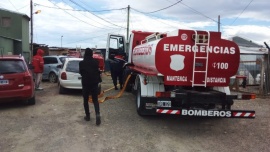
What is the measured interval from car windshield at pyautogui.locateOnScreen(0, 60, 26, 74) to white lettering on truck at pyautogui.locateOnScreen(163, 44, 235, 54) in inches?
199

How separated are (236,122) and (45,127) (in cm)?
498

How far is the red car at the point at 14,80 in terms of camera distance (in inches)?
396

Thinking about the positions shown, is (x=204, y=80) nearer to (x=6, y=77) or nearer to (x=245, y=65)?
(x=6, y=77)

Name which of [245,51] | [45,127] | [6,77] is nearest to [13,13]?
[245,51]

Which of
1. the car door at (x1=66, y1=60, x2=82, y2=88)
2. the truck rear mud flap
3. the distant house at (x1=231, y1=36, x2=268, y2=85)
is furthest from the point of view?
the distant house at (x1=231, y1=36, x2=268, y2=85)

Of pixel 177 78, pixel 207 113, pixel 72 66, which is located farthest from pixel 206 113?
pixel 72 66

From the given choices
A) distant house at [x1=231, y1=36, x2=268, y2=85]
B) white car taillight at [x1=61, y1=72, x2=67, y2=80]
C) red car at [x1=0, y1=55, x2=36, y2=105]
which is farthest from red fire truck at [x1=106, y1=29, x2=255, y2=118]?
distant house at [x1=231, y1=36, x2=268, y2=85]

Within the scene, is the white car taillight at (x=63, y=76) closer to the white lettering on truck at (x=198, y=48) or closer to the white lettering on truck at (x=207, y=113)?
the white lettering on truck at (x=198, y=48)

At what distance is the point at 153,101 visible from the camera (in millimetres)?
8695

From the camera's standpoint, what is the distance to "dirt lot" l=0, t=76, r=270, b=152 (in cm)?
673

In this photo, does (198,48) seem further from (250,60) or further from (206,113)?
(250,60)

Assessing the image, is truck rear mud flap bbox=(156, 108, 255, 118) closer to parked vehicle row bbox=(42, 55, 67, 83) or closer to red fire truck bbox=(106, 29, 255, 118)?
red fire truck bbox=(106, 29, 255, 118)

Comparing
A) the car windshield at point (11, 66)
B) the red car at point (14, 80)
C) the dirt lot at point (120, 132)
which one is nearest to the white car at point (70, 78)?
the dirt lot at point (120, 132)

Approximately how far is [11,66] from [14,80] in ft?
1.53
